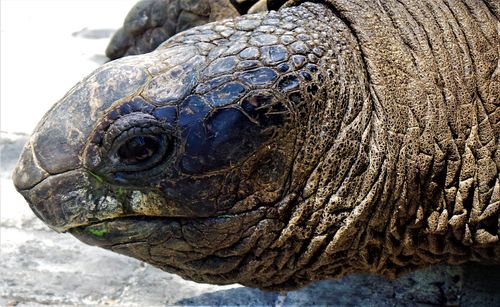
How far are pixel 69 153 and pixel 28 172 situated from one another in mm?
180

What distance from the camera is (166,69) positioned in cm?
310

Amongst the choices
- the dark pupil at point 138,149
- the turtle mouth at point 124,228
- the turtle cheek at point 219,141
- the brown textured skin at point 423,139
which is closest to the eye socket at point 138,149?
the dark pupil at point 138,149

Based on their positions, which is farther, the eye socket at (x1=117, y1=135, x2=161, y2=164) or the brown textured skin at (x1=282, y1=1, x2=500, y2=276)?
A: the brown textured skin at (x1=282, y1=1, x2=500, y2=276)

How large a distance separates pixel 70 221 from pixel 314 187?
2.90 feet

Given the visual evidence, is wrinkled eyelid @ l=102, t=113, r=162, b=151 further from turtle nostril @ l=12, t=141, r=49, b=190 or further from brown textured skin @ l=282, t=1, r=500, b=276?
brown textured skin @ l=282, t=1, r=500, b=276

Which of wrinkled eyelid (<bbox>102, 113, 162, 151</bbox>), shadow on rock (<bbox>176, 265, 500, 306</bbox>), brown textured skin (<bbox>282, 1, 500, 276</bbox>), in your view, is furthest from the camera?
shadow on rock (<bbox>176, 265, 500, 306</bbox>)

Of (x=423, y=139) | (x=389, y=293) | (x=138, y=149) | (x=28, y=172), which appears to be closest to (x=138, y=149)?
(x=138, y=149)

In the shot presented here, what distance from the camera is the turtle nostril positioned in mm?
3041

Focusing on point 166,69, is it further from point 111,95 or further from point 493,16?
point 493,16

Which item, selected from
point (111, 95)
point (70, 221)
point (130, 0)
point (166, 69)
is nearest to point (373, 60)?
point (166, 69)

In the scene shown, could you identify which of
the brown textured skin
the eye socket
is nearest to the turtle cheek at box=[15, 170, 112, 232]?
the eye socket

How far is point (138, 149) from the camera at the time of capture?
3.02 m

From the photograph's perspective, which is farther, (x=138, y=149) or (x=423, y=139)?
(x=423, y=139)

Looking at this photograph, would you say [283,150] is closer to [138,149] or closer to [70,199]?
[138,149]
